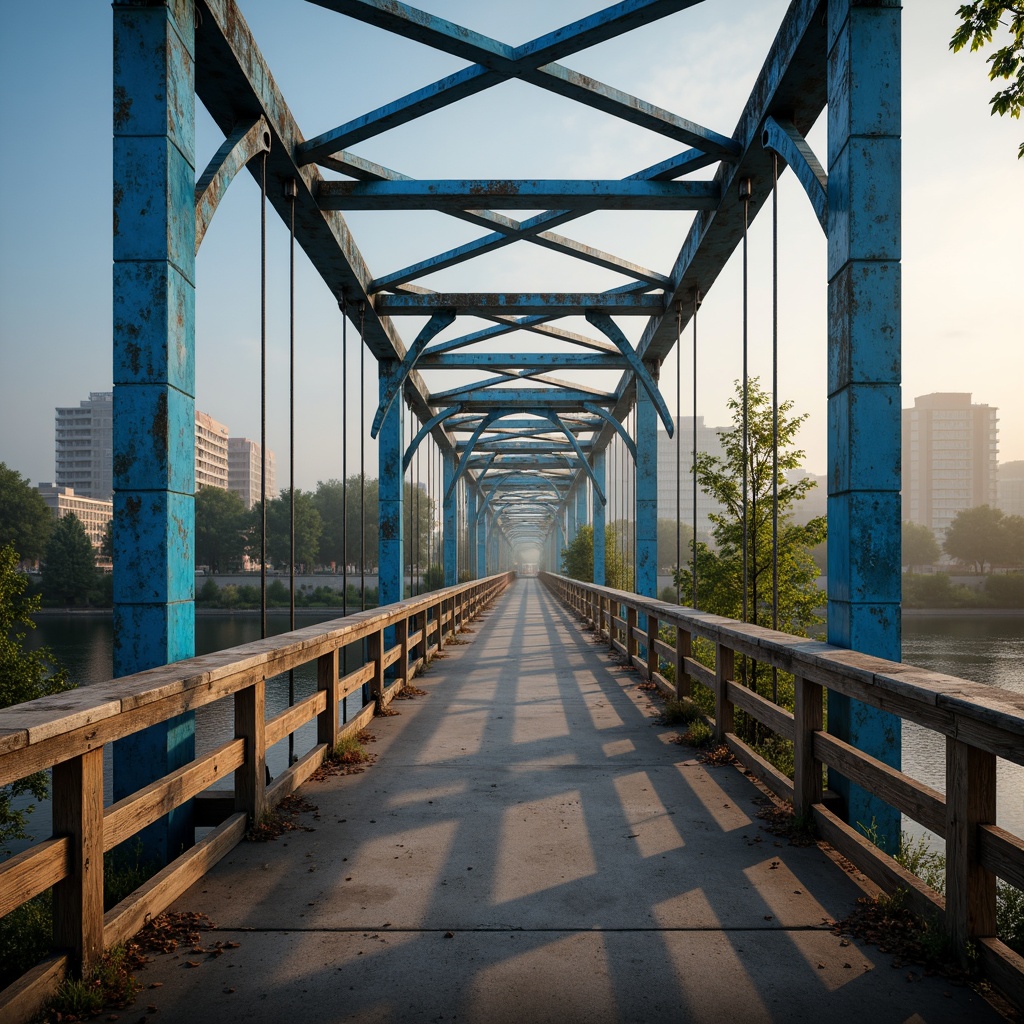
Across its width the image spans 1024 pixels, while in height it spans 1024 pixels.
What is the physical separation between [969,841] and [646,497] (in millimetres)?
11754

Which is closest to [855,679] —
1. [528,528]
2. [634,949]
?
[634,949]

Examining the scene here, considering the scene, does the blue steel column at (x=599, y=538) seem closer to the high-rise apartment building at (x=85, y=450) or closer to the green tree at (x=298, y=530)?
the green tree at (x=298, y=530)

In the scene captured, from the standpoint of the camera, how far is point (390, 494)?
11.6m

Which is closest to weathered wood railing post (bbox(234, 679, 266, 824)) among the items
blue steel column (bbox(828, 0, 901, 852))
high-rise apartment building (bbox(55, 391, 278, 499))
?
blue steel column (bbox(828, 0, 901, 852))

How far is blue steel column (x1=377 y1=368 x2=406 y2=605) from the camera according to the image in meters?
11.5

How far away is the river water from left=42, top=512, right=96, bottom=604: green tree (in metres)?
2.35

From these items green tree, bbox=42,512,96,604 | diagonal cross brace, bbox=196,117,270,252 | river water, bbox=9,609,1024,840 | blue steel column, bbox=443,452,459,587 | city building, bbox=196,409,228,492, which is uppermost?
city building, bbox=196,409,228,492

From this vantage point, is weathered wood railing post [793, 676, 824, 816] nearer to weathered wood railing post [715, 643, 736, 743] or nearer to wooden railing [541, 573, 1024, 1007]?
wooden railing [541, 573, 1024, 1007]

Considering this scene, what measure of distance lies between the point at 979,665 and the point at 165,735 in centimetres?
2809

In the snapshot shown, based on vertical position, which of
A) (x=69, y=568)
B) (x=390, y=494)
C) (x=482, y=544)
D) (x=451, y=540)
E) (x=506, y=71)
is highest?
(x=506, y=71)

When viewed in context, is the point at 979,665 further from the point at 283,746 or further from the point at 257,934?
the point at 257,934

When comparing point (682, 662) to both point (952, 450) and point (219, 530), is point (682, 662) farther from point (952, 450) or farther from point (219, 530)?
point (952, 450)

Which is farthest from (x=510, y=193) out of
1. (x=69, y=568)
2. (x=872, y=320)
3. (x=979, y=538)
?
(x=979, y=538)

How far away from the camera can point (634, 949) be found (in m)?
2.81
